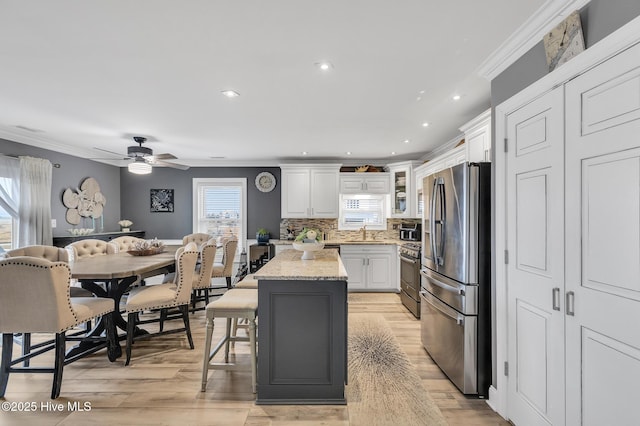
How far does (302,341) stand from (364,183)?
156 inches

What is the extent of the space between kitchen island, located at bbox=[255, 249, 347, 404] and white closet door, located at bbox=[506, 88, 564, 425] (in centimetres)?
117

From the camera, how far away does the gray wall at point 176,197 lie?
6.00 metres

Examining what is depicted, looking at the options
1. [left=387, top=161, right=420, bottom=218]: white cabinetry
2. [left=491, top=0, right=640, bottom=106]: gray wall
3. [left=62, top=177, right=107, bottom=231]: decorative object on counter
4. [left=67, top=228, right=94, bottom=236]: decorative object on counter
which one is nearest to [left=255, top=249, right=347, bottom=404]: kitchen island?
[left=491, top=0, right=640, bottom=106]: gray wall

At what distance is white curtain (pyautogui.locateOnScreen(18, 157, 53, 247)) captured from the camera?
3.98 meters

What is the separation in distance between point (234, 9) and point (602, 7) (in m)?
1.81

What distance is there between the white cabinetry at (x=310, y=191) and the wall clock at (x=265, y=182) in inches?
19.3

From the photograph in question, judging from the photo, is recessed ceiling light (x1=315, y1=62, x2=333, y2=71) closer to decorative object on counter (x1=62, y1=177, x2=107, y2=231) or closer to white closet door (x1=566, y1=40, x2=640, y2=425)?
white closet door (x1=566, y1=40, x2=640, y2=425)

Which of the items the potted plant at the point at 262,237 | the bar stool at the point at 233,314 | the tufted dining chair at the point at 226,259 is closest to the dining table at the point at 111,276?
the tufted dining chair at the point at 226,259

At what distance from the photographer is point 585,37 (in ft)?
4.74

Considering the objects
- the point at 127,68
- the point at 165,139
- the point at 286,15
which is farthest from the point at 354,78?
the point at 165,139

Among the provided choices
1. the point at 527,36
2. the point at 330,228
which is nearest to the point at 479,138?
the point at 527,36

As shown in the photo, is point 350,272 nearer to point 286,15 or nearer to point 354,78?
point 354,78

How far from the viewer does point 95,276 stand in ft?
8.74

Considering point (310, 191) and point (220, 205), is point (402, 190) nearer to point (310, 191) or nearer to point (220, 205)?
point (310, 191)
